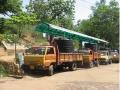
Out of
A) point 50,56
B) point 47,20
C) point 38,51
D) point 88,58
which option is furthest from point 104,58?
point 38,51

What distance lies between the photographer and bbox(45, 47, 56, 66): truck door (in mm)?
23408

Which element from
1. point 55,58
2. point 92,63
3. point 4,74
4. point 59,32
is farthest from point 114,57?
point 4,74

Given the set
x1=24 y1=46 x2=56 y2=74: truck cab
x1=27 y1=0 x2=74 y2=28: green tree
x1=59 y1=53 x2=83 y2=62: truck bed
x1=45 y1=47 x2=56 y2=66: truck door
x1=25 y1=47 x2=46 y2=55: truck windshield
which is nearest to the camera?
x1=24 y1=46 x2=56 y2=74: truck cab

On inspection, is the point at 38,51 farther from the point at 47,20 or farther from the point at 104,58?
the point at 47,20

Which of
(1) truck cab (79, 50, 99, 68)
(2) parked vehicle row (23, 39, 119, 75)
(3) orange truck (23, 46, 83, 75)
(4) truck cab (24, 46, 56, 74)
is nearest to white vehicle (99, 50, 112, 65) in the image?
(1) truck cab (79, 50, 99, 68)

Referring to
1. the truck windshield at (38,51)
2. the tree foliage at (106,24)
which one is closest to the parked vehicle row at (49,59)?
the truck windshield at (38,51)

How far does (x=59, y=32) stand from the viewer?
28.5 m

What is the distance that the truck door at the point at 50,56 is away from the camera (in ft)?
76.8

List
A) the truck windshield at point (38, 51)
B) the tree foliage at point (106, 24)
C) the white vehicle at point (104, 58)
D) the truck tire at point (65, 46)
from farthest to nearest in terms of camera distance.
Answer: the tree foliage at point (106, 24) < the white vehicle at point (104, 58) < the truck tire at point (65, 46) < the truck windshield at point (38, 51)

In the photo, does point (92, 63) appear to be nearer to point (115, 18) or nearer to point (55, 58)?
point (55, 58)

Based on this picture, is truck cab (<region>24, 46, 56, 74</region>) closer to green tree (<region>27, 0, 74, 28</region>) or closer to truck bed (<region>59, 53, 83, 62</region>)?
truck bed (<region>59, 53, 83, 62</region>)

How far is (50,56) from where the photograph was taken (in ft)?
78.7

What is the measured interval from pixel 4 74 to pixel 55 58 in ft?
15.4

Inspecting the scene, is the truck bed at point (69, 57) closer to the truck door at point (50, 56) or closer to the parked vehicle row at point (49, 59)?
the parked vehicle row at point (49, 59)
